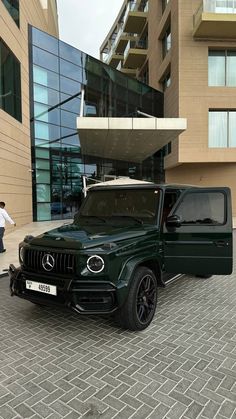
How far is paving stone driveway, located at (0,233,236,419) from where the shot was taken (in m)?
2.57

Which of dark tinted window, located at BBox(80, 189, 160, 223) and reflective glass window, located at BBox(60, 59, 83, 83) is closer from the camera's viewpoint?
dark tinted window, located at BBox(80, 189, 160, 223)

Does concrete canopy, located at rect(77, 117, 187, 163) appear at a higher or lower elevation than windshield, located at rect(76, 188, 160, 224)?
higher

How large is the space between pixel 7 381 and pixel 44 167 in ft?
60.5

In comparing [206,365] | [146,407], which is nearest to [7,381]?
[146,407]

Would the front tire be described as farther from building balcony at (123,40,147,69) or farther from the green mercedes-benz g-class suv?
building balcony at (123,40,147,69)

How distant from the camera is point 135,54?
36.1 meters

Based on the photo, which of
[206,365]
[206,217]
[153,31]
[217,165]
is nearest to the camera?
A: [206,365]

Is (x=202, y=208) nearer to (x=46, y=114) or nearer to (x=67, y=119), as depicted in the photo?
(x=46, y=114)

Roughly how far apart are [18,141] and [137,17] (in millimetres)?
27622

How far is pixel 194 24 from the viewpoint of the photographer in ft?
77.0

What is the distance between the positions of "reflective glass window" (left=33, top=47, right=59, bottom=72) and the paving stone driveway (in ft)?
60.7

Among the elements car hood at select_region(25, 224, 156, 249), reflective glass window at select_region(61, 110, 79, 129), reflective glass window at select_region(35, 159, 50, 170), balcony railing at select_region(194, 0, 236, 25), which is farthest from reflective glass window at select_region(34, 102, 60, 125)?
car hood at select_region(25, 224, 156, 249)

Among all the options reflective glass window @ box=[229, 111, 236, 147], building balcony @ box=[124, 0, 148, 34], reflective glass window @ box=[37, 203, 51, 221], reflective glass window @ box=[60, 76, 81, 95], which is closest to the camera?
reflective glass window @ box=[37, 203, 51, 221]

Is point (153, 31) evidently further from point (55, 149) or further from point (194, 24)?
point (55, 149)
